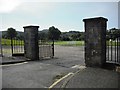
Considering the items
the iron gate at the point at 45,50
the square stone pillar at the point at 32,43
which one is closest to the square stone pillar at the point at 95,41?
the square stone pillar at the point at 32,43

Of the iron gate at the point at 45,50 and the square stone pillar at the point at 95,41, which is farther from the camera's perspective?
the iron gate at the point at 45,50

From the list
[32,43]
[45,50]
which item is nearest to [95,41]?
[32,43]

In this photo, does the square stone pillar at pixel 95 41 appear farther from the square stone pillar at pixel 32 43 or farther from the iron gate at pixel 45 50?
the iron gate at pixel 45 50

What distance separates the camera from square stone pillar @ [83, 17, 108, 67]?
8.66 m

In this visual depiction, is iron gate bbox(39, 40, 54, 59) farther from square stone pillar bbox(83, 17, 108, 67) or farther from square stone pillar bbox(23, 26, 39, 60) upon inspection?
square stone pillar bbox(83, 17, 108, 67)

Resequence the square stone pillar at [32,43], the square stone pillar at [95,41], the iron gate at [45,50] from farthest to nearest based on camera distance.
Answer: the iron gate at [45,50] → the square stone pillar at [32,43] → the square stone pillar at [95,41]

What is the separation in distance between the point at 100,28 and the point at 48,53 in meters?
6.80

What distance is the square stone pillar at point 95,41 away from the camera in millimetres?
8656

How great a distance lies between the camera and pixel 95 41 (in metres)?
8.84

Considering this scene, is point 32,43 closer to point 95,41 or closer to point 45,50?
point 45,50

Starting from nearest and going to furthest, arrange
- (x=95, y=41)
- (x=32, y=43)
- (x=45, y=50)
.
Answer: (x=95, y=41), (x=32, y=43), (x=45, y=50)

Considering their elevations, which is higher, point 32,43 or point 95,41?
point 95,41

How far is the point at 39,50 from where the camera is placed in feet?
46.2

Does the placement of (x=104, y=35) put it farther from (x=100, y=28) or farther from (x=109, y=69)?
(x=109, y=69)
